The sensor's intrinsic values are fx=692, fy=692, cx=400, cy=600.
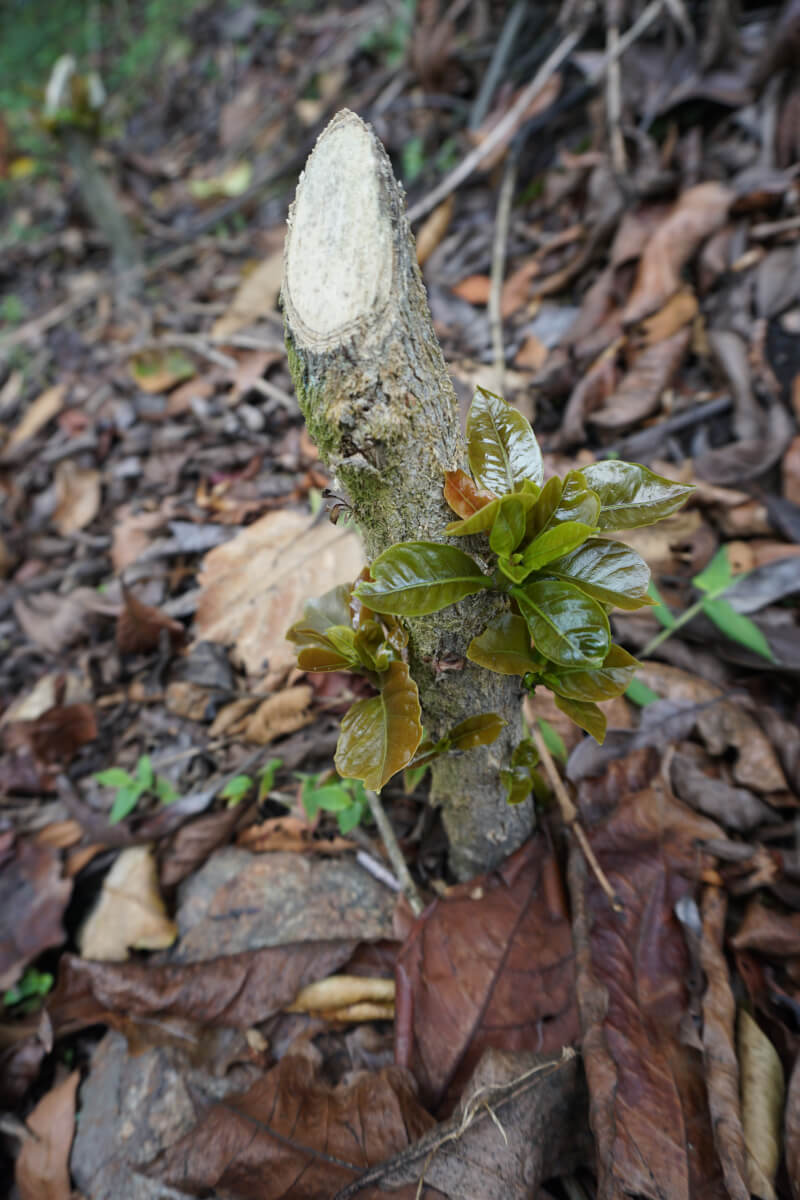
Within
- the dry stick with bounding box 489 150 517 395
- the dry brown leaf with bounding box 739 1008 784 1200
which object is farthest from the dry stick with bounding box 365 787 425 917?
the dry stick with bounding box 489 150 517 395

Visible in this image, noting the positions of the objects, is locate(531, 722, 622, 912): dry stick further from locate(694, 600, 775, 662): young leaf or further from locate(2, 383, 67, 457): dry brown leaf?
locate(2, 383, 67, 457): dry brown leaf

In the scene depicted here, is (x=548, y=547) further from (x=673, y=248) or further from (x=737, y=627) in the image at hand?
(x=673, y=248)

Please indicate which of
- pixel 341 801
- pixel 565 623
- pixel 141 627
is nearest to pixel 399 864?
pixel 341 801

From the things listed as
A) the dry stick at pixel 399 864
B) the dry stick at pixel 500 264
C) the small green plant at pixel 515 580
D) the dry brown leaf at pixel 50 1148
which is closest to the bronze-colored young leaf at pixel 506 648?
the small green plant at pixel 515 580

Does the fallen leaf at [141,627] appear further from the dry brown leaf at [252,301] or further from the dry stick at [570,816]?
the dry brown leaf at [252,301]

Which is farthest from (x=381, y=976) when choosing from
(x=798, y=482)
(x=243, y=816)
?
(x=798, y=482)

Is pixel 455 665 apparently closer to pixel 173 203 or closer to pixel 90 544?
pixel 90 544
